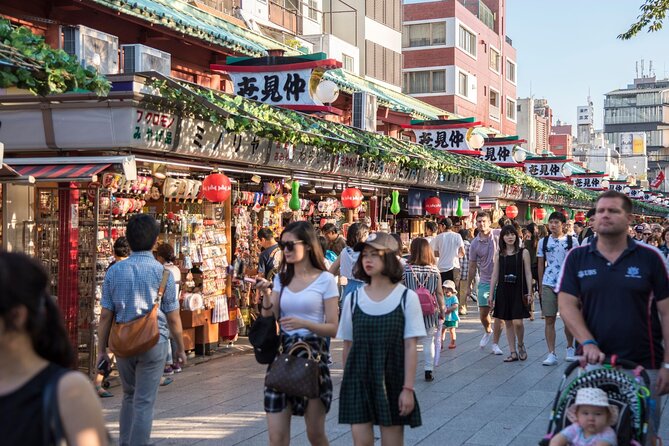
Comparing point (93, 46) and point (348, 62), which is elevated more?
point (348, 62)

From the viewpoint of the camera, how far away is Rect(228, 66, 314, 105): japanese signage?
13758mm

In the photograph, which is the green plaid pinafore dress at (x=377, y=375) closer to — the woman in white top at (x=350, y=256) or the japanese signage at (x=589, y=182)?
the woman in white top at (x=350, y=256)

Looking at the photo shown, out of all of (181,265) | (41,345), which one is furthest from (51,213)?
(41,345)

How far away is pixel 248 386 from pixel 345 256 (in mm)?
1949

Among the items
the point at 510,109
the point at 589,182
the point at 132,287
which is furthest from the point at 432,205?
the point at 510,109

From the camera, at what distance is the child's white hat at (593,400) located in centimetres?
496

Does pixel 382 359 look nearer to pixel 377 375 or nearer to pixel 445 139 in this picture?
pixel 377 375

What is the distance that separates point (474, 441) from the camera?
7875 mm

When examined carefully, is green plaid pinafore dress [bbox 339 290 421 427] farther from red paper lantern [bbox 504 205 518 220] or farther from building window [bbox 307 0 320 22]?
red paper lantern [bbox 504 205 518 220]

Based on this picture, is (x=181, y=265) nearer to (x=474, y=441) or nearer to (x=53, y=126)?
(x=53, y=126)

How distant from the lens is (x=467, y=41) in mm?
48969

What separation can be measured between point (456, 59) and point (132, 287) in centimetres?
4162

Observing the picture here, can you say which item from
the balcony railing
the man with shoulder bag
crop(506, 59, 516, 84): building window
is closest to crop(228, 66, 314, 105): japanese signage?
the man with shoulder bag

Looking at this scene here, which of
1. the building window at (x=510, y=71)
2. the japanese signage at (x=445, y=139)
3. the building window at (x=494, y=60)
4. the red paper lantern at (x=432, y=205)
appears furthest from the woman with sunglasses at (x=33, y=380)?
the building window at (x=510, y=71)
